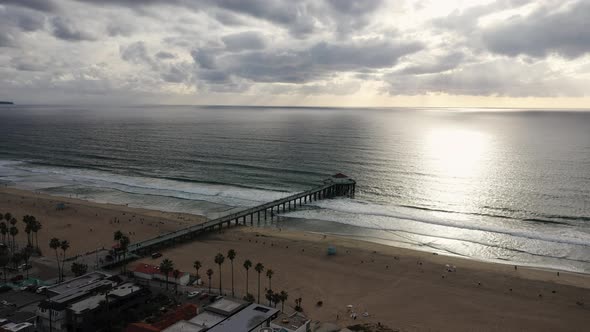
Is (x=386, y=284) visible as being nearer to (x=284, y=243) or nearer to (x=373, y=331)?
(x=373, y=331)

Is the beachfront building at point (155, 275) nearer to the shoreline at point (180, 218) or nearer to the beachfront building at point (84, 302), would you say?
the beachfront building at point (84, 302)

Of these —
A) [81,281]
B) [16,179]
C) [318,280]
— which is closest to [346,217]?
[318,280]

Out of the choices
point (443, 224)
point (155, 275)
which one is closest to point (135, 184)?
point (155, 275)

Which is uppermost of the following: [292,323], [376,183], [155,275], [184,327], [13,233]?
[376,183]

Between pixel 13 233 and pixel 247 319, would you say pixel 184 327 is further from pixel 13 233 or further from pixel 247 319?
pixel 13 233

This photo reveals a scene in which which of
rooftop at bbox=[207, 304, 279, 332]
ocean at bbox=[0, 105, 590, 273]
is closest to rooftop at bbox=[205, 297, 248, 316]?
rooftop at bbox=[207, 304, 279, 332]
